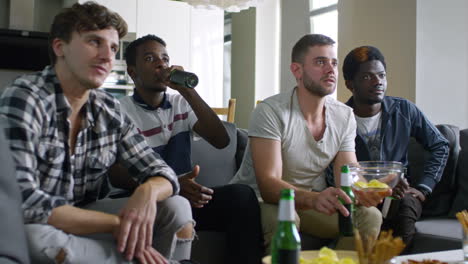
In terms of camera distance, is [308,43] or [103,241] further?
[308,43]

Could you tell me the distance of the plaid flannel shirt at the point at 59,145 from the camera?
149cm

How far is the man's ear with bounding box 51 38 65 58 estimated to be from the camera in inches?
68.9

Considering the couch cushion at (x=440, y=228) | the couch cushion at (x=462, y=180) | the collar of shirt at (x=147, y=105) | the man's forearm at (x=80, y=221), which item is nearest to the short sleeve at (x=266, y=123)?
the collar of shirt at (x=147, y=105)

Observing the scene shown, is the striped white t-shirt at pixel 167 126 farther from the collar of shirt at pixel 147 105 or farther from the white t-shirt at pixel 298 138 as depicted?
the white t-shirt at pixel 298 138

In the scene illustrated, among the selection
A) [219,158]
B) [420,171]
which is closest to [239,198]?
[219,158]

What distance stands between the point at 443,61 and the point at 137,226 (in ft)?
12.2

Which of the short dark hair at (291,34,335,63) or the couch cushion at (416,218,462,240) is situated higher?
the short dark hair at (291,34,335,63)

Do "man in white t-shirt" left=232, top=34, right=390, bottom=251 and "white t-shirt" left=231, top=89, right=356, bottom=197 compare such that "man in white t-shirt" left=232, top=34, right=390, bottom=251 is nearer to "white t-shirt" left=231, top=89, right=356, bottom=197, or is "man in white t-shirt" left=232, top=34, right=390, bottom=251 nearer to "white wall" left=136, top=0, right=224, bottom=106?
"white t-shirt" left=231, top=89, right=356, bottom=197

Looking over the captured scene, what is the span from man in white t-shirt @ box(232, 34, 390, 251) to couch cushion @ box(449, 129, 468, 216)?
0.68 meters

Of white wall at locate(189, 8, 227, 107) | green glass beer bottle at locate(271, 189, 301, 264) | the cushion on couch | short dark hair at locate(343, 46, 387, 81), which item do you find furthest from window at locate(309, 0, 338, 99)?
green glass beer bottle at locate(271, 189, 301, 264)

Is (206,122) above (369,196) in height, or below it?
above

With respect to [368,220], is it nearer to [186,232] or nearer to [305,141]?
[305,141]

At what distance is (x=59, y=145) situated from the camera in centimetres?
162

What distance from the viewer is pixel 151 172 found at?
1.79 metres
